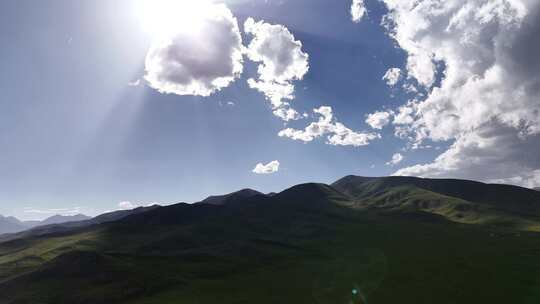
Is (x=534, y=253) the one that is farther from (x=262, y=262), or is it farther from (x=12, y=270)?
(x=12, y=270)

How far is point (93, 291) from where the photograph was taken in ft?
370

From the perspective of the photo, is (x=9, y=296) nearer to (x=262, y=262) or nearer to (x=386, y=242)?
(x=262, y=262)

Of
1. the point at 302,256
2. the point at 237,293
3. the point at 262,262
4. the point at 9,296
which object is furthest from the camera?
the point at 302,256

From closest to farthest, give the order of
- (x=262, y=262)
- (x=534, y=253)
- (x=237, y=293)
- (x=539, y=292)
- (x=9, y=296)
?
(x=539, y=292) < (x=237, y=293) < (x=9, y=296) < (x=534, y=253) < (x=262, y=262)

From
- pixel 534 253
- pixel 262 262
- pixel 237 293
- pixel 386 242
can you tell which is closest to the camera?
pixel 237 293

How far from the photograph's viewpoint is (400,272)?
120 meters

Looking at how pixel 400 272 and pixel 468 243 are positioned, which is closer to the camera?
pixel 400 272

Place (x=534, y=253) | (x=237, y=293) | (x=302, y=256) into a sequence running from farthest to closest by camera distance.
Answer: (x=302, y=256) < (x=534, y=253) < (x=237, y=293)

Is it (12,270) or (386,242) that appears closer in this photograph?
(12,270)

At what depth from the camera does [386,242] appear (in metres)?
196

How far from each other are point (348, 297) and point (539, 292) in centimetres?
4835

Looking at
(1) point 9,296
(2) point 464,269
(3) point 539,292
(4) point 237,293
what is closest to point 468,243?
(2) point 464,269

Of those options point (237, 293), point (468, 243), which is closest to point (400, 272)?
point (237, 293)

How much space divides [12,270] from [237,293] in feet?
450
